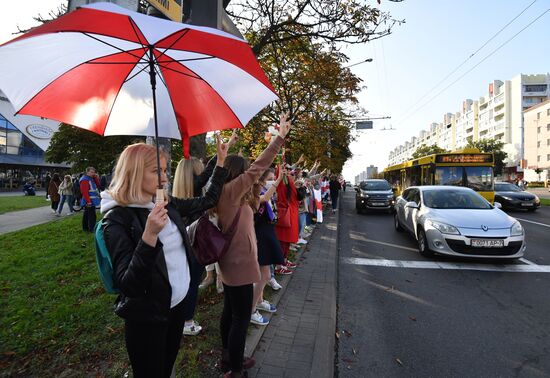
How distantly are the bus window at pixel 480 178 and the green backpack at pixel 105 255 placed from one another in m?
14.3

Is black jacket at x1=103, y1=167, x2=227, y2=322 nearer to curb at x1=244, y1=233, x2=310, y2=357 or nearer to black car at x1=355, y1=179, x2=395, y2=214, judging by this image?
curb at x1=244, y1=233, x2=310, y2=357

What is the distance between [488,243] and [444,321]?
9.77 ft

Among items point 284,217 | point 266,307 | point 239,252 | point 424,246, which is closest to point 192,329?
point 266,307

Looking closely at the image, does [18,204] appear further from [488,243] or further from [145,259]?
[488,243]

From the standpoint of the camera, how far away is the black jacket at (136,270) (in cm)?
145

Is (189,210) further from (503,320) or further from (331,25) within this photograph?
(331,25)

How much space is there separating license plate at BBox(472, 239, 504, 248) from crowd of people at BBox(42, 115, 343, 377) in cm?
459

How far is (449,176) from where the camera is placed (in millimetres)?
13633

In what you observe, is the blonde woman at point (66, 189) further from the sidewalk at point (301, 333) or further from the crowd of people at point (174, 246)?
the crowd of people at point (174, 246)

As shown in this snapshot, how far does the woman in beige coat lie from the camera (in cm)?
251

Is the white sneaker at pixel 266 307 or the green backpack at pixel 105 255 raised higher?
the green backpack at pixel 105 255

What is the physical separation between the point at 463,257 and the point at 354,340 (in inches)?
167

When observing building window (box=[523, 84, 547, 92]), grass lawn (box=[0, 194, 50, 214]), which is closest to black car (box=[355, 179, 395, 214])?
grass lawn (box=[0, 194, 50, 214])

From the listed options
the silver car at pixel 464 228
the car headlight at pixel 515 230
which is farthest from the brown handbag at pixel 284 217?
the car headlight at pixel 515 230
